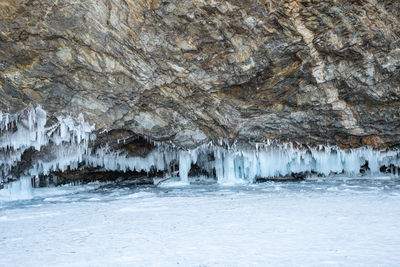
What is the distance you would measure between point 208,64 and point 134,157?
6229mm

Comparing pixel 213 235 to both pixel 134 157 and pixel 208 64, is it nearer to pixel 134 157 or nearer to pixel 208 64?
pixel 208 64

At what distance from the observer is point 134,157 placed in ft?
42.4

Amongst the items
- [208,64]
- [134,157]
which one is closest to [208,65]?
[208,64]

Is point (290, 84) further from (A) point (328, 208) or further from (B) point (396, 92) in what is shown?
(A) point (328, 208)

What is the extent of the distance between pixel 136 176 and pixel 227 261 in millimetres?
13112

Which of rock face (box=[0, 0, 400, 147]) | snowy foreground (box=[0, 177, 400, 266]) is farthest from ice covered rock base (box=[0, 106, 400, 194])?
snowy foreground (box=[0, 177, 400, 266])

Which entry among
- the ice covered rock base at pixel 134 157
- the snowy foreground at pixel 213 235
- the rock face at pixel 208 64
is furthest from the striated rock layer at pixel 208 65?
the snowy foreground at pixel 213 235

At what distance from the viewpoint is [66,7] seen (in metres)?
6.51

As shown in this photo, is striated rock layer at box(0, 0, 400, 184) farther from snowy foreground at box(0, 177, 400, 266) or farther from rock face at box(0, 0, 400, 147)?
snowy foreground at box(0, 177, 400, 266)

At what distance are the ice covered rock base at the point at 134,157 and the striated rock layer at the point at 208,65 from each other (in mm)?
→ 555

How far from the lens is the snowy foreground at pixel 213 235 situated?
3.04 m

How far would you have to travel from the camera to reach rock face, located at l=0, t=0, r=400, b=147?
6695mm

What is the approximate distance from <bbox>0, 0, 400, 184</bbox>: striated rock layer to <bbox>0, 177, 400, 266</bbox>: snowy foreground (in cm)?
333

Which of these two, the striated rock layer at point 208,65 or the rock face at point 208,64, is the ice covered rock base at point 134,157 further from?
the rock face at point 208,64
